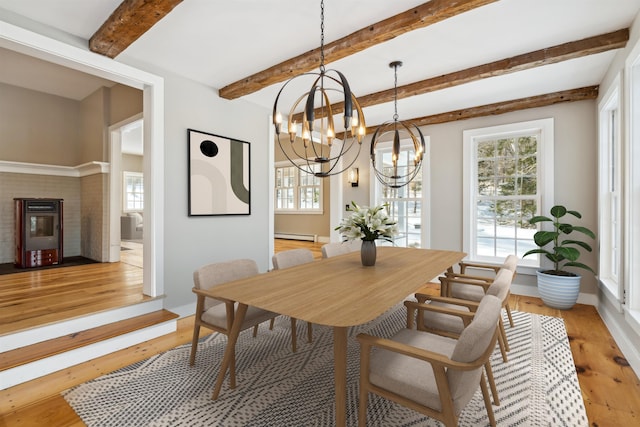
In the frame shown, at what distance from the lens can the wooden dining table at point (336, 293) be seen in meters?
1.31

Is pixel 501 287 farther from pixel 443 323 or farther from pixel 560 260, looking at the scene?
pixel 560 260

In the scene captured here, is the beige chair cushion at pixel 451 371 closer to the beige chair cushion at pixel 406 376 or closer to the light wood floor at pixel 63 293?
the beige chair cushion at pixel 406 376

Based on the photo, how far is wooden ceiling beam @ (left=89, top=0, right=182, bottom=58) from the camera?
1919mm

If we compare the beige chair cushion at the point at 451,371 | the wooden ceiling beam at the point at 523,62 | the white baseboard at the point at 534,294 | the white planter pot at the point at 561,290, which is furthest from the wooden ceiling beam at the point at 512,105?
the beige chair cushion at the point at 451,371

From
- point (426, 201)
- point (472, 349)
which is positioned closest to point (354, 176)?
point (426, 201)

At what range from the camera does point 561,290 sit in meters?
3.41

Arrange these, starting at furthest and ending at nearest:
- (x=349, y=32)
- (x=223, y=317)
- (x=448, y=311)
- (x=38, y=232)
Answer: (x=38, y=232), (x=349, y=32), (x=223, y=317), (x=448, y=311)

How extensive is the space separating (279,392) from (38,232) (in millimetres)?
4761

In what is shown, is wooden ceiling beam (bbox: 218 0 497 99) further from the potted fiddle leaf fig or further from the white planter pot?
the white planter pot

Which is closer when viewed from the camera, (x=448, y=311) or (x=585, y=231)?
(x=448, y=311)

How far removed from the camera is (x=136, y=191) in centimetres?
951

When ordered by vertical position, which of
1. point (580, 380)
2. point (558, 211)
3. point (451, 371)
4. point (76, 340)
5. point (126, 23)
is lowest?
point (580, 380)

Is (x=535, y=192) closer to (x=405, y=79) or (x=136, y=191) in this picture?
(x=405, y=79)

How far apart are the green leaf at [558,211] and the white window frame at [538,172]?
27 centimetres
